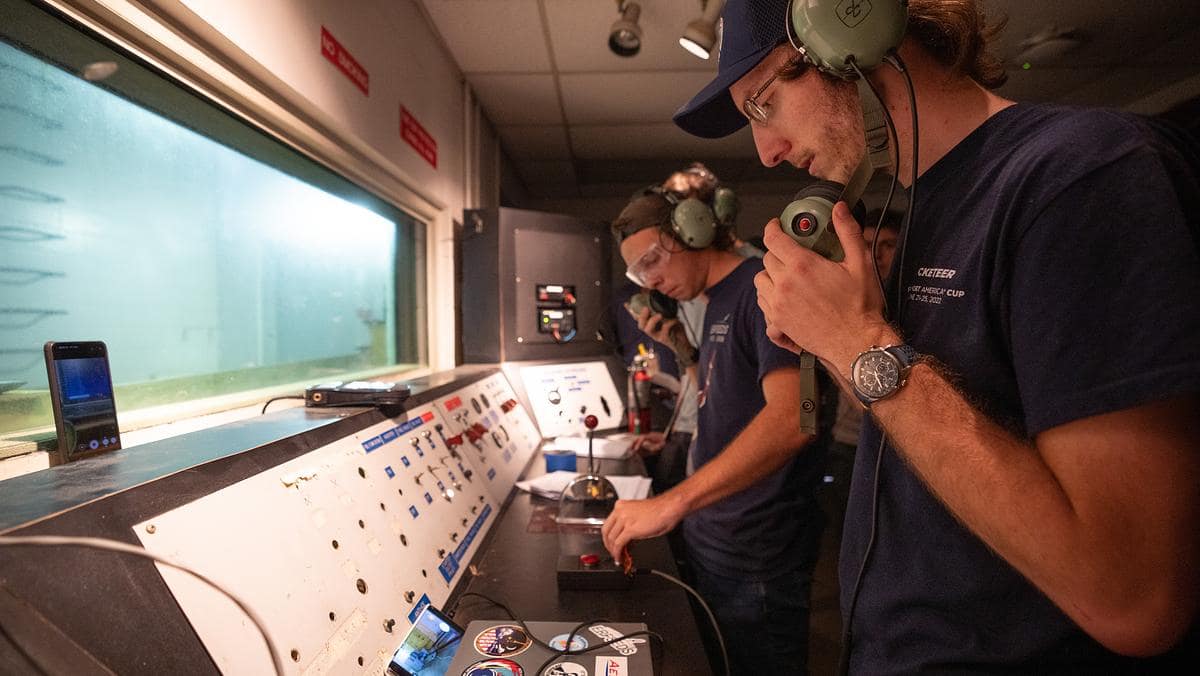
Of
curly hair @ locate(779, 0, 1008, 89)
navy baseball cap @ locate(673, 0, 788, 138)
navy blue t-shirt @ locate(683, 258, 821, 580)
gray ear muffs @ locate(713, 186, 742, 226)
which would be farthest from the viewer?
gray ear muffs @ locate(713, 186, 742, 226)

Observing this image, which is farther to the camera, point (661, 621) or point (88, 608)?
point (661, 621)

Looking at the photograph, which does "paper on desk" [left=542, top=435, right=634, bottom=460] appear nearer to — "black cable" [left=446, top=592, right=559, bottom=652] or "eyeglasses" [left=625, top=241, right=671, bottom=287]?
A: "eyeglasses" [left=625, top=241, right=671, bottom=287]

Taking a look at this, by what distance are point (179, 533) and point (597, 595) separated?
2.07 feet

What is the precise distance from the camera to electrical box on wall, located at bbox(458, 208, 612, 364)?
2.48 meters

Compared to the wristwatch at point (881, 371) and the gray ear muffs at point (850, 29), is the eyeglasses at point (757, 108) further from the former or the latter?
the wristwatch at point (881, 371)

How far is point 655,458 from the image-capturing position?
2.44m

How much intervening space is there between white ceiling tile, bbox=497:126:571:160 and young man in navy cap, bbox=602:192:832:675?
106 inches

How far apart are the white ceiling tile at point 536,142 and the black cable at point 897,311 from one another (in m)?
3.37

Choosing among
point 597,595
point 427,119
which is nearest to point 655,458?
point 597,595

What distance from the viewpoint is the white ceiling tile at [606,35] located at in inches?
89.4

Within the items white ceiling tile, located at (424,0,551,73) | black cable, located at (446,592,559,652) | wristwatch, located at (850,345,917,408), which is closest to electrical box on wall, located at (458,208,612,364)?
white ceiling tile, located at (424,0,551,73)

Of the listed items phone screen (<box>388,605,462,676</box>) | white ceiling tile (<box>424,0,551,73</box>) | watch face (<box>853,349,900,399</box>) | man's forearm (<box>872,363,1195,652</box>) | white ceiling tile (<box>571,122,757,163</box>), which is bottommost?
phone screen (<box>388,605,462,676</box>)

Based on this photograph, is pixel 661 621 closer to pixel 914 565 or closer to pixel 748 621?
pixel 914 565

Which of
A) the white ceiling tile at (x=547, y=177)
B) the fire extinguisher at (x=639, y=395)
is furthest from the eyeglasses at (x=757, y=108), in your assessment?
the white ceiling tile at (x=547, y=177)
